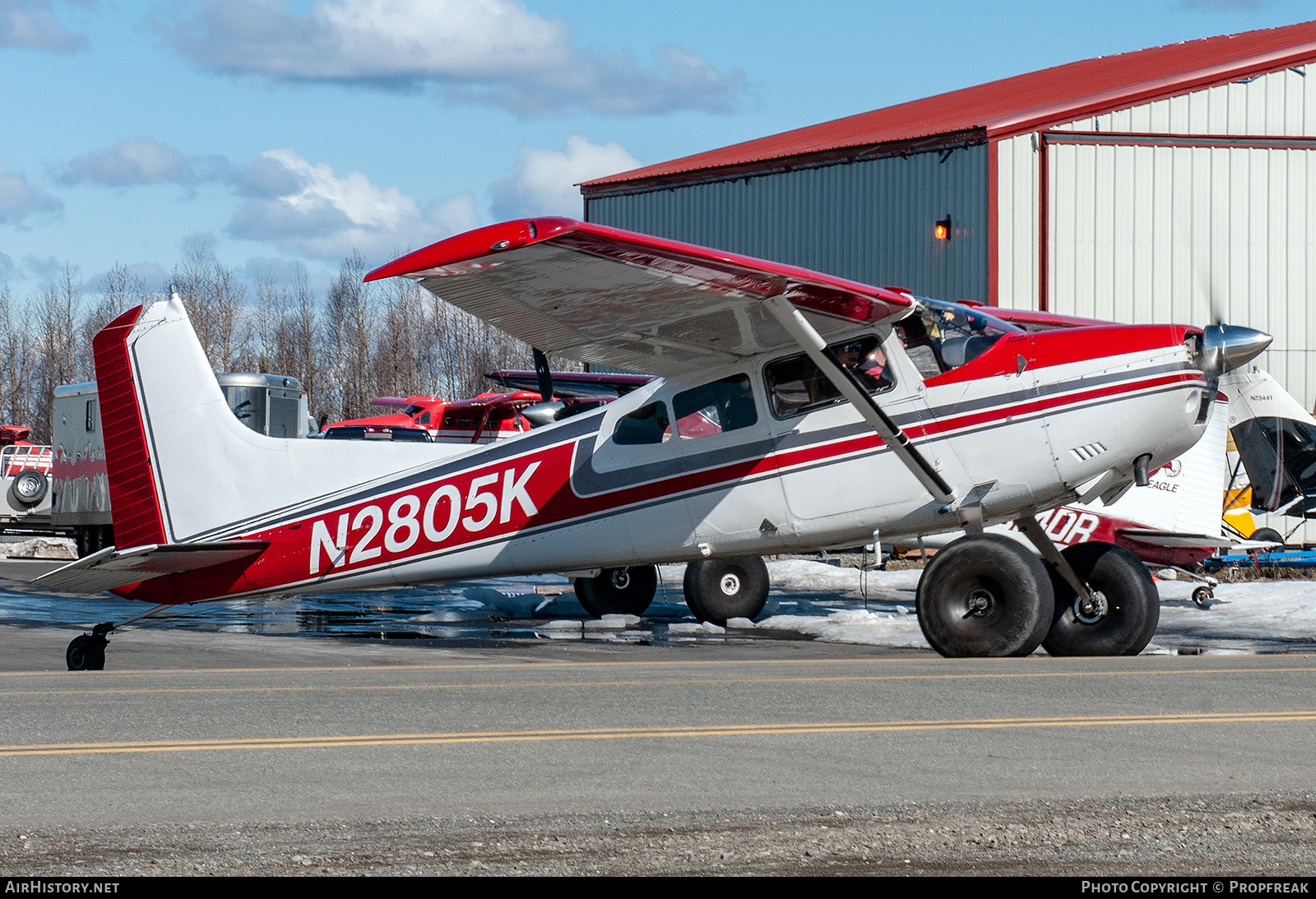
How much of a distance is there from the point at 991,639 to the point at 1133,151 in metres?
15.5

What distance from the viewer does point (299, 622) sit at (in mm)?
14734

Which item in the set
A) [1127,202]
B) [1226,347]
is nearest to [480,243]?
[1226,347]

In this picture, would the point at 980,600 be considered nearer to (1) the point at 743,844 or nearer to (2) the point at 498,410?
(1) the point at 743,844

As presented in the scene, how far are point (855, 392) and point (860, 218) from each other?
15.6 metres

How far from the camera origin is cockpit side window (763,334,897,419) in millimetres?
9766

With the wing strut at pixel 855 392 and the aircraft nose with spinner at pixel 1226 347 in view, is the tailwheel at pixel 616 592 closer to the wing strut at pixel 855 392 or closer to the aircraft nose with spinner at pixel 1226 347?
the wing strut at pixel 855 392

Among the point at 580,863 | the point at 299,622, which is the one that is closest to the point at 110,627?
the point at 299,622

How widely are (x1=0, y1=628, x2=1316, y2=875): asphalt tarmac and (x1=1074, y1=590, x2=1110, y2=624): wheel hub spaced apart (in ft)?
4.79

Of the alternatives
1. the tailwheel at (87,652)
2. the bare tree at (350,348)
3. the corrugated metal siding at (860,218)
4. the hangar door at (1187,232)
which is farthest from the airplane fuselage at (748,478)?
the bare tree at (350,348)

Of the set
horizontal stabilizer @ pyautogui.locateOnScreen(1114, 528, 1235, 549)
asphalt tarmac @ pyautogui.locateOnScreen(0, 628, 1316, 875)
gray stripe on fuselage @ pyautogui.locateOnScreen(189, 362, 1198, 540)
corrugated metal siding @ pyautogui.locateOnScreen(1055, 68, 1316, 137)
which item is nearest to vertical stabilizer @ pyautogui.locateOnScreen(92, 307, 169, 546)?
gray stripe on fuselage @ pyautogui.locateOnScreen(189, 362, 1198, 540)

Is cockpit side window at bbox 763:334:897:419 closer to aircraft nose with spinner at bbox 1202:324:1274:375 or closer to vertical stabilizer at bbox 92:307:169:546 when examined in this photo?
aircraft nose with spinner at bbox 1202:324:1274:375

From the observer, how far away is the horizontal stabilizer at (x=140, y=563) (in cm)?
972

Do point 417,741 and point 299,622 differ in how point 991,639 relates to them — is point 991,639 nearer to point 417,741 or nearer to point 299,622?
point 417,741

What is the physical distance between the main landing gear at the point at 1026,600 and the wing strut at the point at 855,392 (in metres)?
0.51
